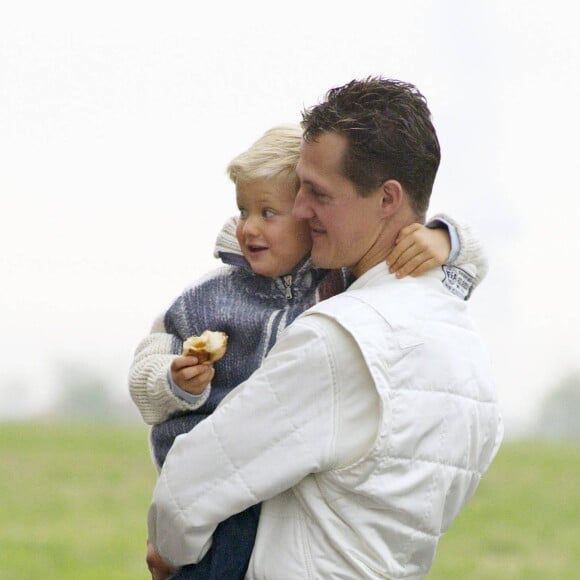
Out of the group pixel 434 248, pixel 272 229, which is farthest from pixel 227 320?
pixel 434 248

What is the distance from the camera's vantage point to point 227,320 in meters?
2.25

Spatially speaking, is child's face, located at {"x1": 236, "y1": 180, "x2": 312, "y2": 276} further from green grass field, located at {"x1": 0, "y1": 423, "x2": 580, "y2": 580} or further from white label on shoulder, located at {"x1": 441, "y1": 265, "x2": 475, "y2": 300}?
green grass field, located at {"x1": 0, "y1": 423, "x2": 580, "y2": 580}

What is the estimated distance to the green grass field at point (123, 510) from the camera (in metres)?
6.80

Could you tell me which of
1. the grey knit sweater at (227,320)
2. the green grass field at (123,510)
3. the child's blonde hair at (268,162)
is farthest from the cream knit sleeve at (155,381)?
the green grass field at (123,510)

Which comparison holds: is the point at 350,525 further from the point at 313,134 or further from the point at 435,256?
the point at 313,134

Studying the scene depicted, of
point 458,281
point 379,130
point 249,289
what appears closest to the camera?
point 379,130

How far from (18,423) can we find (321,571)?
23.2 ft

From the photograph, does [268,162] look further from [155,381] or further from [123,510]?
[123,510]

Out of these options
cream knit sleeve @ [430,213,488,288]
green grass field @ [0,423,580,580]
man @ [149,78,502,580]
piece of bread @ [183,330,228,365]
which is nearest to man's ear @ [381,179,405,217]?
man @ [149,78,502,580]

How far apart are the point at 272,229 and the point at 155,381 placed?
35 cm

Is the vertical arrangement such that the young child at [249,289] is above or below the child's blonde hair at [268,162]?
below

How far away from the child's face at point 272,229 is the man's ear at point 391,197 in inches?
7.4

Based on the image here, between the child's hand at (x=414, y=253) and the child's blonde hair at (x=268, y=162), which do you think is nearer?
the child's hand at (x=414, y=253)

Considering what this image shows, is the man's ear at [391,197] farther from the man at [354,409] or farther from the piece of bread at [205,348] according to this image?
the piece of bread at [205,348]
